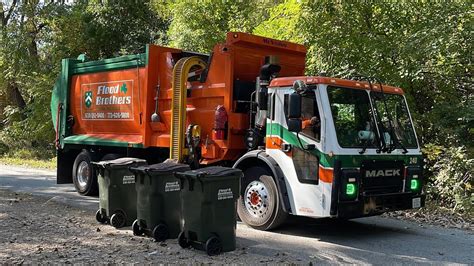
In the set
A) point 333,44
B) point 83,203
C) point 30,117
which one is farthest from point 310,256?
point 30,117

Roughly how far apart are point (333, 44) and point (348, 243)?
5.60 meters

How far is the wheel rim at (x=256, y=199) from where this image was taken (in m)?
7.50

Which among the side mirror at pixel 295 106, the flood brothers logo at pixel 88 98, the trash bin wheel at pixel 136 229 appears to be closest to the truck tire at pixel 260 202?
the side mirror at pixel 295 106

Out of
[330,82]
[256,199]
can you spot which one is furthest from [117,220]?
[330,82]

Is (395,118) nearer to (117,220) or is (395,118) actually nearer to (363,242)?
(363,242)

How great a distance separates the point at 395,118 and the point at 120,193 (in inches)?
167

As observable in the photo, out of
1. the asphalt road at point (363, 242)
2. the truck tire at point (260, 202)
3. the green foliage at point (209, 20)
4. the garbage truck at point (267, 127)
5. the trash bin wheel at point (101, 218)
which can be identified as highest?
the green foliage at point (209, 20)

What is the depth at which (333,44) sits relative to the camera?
449 inches

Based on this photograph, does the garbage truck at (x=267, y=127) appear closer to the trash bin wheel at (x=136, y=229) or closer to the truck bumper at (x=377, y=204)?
the truck bumper at (x=377, y=204)

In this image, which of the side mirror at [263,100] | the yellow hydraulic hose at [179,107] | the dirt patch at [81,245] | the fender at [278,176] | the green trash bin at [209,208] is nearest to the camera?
the dirt patch at [81,245]

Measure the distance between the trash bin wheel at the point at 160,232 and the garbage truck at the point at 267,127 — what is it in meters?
1.44

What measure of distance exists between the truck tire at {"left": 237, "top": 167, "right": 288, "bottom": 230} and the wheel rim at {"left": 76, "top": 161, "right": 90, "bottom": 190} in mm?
4818

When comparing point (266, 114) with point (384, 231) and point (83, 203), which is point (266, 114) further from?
point (83, 203)

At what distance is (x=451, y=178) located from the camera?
32.9ft
